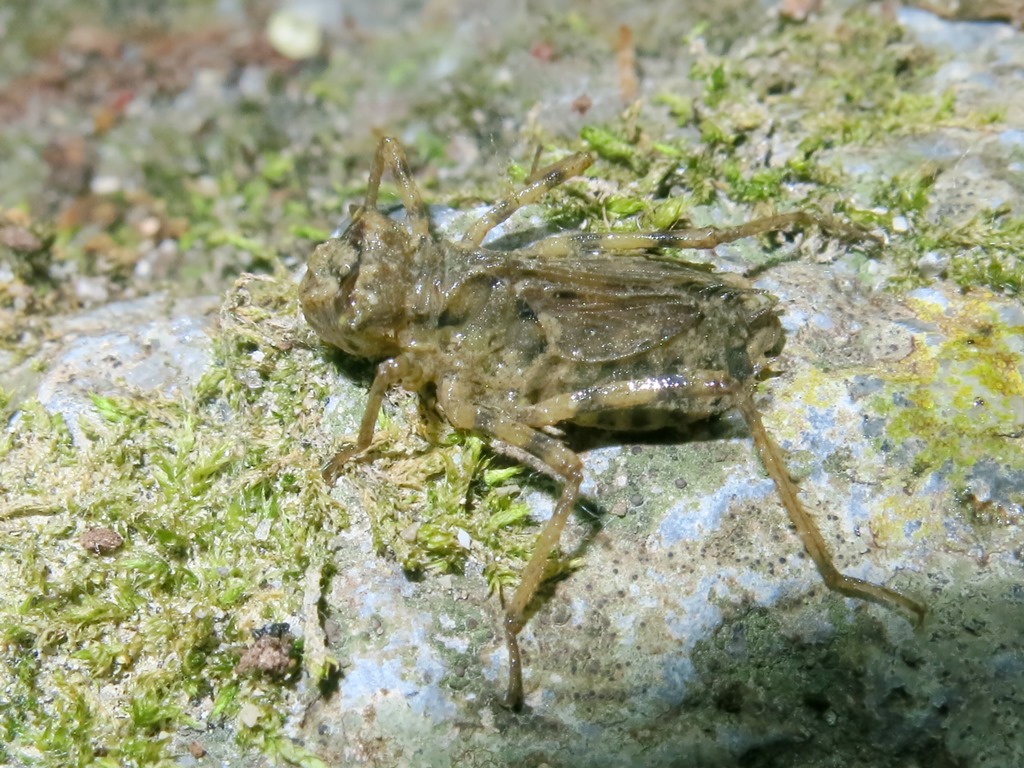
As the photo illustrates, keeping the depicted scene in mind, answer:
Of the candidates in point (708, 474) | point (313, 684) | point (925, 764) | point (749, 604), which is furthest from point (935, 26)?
point (313, 684)

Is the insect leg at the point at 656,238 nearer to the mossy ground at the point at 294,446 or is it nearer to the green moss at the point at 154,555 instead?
the mossy ground at the point at 294,446

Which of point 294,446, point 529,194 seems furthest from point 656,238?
point 294,446

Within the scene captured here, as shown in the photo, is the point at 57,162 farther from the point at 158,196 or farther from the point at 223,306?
the point at 223,306

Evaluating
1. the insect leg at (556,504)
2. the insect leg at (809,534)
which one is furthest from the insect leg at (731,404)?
the insect leg at (556,504)

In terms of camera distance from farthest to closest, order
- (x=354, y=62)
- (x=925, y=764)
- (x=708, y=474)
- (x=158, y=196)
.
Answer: (x=354, y=62), (x=158, y=196), (x=708, y=474), (x=925, y=764)

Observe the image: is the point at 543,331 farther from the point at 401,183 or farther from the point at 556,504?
the point at 401,183

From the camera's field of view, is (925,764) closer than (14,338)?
Yes

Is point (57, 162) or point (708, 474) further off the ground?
point (57, 162)

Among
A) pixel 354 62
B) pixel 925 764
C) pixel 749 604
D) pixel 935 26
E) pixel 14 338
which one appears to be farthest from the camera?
pixel 354 62
